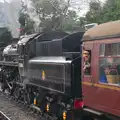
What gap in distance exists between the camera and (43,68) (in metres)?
9.34

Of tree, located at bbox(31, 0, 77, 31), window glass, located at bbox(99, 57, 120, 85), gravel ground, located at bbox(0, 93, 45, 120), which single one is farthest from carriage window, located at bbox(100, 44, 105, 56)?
tree, located at bbox(31, 0, 77, 31)

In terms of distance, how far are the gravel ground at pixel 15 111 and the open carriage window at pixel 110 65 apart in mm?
4771

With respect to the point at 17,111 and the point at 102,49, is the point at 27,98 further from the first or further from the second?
the point at 102,49

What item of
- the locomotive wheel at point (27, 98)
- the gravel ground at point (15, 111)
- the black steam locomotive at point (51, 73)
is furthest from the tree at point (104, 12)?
the locomotive wheel at point (27, 98)

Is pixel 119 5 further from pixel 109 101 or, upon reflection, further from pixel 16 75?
pixel 109 101

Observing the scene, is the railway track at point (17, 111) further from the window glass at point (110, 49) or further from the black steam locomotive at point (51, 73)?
the window glass at point (110, 49)

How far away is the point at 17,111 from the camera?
1209 cm

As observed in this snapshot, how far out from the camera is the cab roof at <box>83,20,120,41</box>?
6.08 m

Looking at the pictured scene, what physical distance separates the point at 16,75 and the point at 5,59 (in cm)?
204

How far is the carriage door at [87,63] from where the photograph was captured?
674cm

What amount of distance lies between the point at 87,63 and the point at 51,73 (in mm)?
2162

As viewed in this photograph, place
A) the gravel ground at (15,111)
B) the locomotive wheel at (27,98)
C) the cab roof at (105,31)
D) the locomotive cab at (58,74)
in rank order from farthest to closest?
the locomotive wheel at (27,98), the gravel ground at (15,111), the locomotive cab at (58,74), the cab roof at (105,31)

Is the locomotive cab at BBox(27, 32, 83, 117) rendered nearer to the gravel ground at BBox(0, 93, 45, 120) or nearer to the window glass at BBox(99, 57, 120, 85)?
the gravel ground at BBox(0, 93, 45, 120)

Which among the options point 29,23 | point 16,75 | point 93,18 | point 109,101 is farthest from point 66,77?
point 29,23
